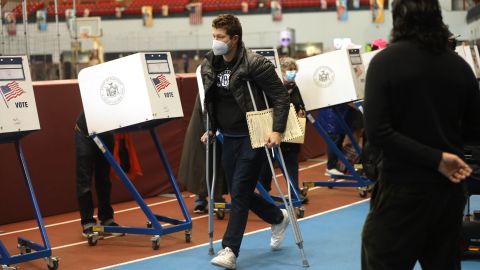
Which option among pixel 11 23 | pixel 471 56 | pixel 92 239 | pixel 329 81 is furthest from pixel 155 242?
pixel 471 56

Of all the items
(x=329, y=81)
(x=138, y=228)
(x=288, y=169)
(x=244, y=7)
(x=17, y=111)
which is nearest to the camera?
(x=17, y=111)

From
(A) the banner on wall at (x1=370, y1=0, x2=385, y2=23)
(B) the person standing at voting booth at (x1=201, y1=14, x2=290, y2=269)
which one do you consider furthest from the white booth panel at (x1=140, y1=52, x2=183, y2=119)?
(A) the banner on wall at (x1=370, y1=0, x2=385, y2=23)

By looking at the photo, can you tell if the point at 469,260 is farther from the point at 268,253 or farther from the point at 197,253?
the point at 197,253

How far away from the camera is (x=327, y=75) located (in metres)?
8.61

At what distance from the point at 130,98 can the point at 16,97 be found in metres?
0.98

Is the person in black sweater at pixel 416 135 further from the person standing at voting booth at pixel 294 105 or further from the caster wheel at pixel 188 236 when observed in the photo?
the person standing at voting booth at pixel 294 105

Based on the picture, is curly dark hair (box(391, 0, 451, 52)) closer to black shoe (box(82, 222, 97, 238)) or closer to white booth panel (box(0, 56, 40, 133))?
white booth panel (box(0, 56, 40, 133))

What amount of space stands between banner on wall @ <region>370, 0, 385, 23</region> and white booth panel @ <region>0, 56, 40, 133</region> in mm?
18050

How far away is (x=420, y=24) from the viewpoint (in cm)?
314

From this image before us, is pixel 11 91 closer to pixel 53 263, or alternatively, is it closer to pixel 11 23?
pixel 53 263

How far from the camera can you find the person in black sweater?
122 inches

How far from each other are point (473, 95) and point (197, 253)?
358cm

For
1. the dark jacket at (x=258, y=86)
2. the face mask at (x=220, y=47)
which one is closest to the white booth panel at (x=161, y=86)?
the dark jacket at (x=258, y=86)

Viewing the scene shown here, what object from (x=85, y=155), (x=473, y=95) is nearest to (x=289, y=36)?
(x=85, y=155)
